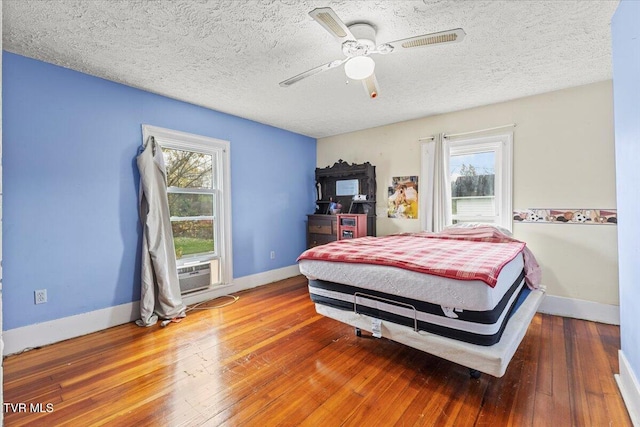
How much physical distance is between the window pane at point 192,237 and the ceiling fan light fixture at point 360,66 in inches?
102

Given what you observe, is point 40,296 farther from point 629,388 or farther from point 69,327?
point 629,388

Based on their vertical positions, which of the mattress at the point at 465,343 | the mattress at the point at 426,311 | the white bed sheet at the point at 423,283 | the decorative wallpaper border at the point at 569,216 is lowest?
the mattress at the point at 465,343

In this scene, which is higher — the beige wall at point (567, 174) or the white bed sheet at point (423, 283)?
the beige wall at point (567, 174)

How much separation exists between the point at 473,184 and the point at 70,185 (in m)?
4.31

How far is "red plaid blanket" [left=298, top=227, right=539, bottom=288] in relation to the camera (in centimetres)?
182

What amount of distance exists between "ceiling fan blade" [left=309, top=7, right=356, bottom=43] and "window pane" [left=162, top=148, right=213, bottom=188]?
2502 mm

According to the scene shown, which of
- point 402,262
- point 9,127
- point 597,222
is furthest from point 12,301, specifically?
point 597,222

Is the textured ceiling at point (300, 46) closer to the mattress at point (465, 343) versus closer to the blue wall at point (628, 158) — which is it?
the blue wall at point (628, 158)

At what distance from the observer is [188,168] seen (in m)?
3.60

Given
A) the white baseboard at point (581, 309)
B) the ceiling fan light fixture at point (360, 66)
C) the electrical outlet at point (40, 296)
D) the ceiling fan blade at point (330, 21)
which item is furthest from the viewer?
the white baseboard at point (581, 309)

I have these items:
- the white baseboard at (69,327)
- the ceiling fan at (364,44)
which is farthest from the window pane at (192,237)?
the ceiling fan at (364,44)

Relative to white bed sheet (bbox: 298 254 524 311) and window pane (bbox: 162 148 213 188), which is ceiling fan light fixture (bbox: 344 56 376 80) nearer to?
white bed sheet (bbox: 298 254 524 311)

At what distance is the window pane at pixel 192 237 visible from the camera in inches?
138

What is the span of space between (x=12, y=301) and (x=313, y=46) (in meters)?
3.13
